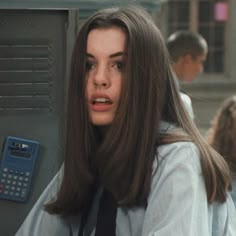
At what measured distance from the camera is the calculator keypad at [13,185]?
375 cm

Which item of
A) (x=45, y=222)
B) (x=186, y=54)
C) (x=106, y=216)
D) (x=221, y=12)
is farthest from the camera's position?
(x=221, y=12)

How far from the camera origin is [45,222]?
111 inches

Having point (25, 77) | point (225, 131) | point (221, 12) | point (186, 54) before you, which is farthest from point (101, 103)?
point (221, 12)

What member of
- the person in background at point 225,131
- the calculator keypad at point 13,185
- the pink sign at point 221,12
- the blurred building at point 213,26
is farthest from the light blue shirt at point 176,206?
the pink sign at point 221,12

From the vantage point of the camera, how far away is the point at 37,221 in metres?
2.85

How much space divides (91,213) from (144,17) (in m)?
0.58

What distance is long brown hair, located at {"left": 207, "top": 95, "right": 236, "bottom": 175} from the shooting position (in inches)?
183

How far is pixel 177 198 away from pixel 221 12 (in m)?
15.2

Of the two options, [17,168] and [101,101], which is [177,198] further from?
[17,168]

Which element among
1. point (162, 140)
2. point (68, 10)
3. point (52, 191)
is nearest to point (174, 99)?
point (162, 140)

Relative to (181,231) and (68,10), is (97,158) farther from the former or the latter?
(68,10)

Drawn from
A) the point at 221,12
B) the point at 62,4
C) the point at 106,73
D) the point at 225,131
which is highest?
the point at 62,4

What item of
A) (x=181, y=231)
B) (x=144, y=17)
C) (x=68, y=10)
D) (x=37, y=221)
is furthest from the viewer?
(x=68, y=10)

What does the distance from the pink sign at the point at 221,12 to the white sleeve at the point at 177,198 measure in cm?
1498
